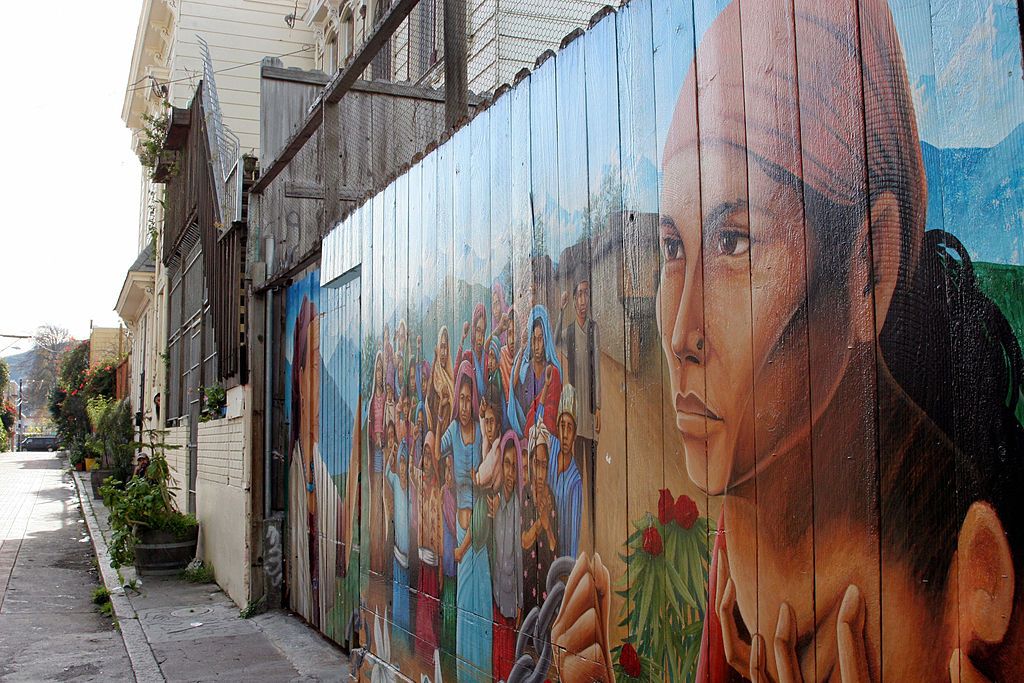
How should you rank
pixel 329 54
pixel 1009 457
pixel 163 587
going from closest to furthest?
pixel 1009 457 < pixel 163 587 < pixel 329 54

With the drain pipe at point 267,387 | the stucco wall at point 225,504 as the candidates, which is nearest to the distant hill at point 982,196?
the drain pipe at point 267,387

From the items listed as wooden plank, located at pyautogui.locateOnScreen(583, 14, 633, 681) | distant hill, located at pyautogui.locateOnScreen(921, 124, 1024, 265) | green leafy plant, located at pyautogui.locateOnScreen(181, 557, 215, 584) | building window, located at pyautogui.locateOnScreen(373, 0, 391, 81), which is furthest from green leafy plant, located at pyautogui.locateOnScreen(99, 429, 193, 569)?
distant hill, located at pyautogui.locateOnScreen(921, 124, 1024, 265)

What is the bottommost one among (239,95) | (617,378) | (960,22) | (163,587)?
(163,587)

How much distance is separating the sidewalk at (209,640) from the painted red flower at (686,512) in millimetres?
4357

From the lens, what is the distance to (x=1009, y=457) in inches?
68.9

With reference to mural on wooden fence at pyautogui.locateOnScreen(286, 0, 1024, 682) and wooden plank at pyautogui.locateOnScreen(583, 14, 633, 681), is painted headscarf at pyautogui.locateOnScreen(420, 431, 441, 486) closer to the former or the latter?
mural on wooden fence at pyautogui.locateOnScreen(286, 0, 1024, 682)

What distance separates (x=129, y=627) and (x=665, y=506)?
7023mm

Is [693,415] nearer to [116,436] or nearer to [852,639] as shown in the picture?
[852,639]

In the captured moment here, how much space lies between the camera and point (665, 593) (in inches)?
107

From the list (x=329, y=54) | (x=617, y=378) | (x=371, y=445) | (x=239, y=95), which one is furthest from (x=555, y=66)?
(x=239, y=95)

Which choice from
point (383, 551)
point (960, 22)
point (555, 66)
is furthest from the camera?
point (383, 551)

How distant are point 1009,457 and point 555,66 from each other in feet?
7.59

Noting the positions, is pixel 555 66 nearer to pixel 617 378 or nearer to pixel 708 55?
pixel 708 55

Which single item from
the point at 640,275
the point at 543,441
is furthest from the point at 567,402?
the point at 640,275
